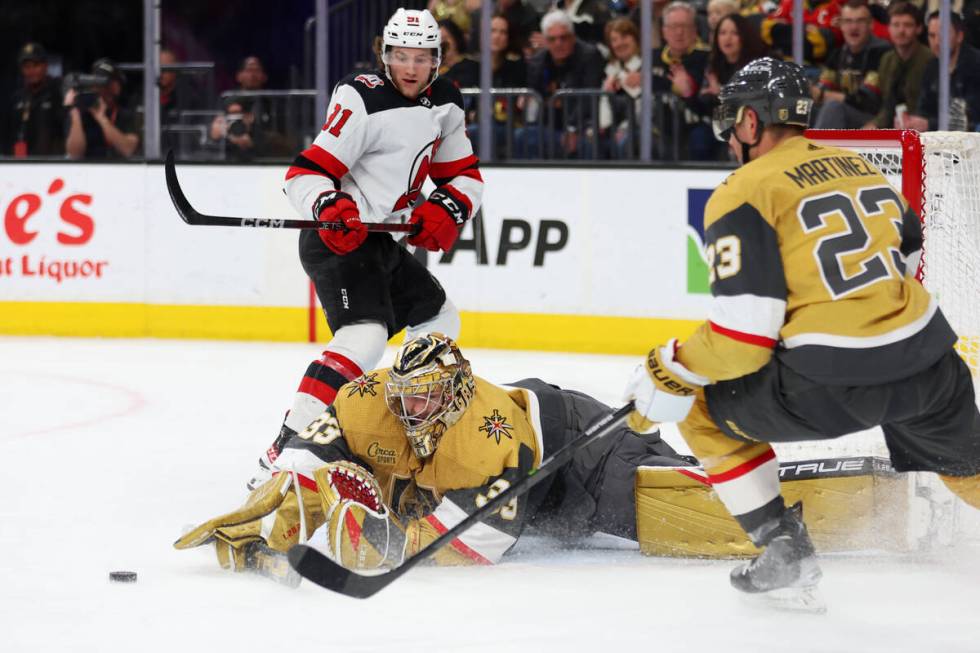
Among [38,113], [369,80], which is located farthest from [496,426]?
[38,113]

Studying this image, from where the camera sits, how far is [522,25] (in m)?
6.72

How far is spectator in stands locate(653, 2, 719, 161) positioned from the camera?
20.8 ft

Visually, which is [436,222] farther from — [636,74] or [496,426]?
[636,74]

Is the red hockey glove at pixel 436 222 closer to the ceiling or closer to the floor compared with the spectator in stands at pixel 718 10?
closer to the floor

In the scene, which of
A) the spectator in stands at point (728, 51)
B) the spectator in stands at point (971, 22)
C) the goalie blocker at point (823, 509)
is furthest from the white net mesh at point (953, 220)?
the spectator in stands at point (728, 51)

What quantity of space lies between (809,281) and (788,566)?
541 millimetres

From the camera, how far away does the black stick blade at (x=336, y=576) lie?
2.67 m

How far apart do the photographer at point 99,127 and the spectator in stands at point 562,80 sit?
1.94m

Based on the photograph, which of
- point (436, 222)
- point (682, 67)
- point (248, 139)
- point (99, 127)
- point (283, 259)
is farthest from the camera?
point (99, 127)

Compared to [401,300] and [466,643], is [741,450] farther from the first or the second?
[401,300]

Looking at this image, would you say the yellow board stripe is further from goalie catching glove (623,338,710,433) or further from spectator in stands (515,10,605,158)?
goalie catching glove (623,338,710,433)

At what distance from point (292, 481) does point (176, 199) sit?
929mm

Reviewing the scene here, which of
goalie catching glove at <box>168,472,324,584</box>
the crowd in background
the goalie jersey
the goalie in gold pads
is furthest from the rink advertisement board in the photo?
goalie catching glove at <box>168,472,324,584</box>

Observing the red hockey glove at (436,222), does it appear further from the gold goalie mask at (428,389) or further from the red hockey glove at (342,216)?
the gold goalie mask at (428,389)
